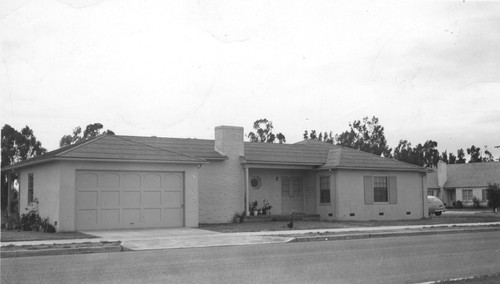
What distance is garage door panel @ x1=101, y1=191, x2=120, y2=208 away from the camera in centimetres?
2283

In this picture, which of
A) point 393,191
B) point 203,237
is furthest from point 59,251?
point 393,191

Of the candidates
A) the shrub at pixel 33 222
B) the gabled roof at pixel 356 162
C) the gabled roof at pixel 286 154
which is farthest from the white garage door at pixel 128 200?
the gabled roof at pixel 356 162

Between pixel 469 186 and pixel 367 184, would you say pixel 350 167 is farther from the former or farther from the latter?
pixel 469 186

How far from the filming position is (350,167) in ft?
98.3

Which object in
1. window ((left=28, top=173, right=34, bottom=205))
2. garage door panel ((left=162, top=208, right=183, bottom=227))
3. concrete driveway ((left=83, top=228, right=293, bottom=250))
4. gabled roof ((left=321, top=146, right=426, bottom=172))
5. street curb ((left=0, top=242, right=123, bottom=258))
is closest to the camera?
street curb ((left=0, top=242, right=123, bottom=258))

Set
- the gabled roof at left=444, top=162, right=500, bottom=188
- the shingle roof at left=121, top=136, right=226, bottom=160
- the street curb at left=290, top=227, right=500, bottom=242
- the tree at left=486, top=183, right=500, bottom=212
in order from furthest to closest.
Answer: the gabled roof at left=444, top=162, right=500, bottom=188 < the tree at left=486, top=183, right=500, bottom=212 < the shingle roof at left=121, top=136, right=226, bottom=160 < the street curb at left=290, top=227, right=500, bottom=242

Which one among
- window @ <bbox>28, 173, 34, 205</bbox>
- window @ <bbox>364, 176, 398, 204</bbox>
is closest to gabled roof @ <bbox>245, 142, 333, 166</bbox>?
window @ <bbox>364, 176, 398, 204</bbox>

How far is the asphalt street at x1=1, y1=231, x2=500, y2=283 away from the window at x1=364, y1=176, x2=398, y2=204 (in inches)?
557

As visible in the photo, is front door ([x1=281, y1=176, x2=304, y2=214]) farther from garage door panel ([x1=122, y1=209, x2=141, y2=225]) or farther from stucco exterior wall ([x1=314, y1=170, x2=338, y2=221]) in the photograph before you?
garage door panel ([x1=122, y1=209, x2=141, y2=225])

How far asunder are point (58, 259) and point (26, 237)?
6.00 m

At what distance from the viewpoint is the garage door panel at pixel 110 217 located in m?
22.8

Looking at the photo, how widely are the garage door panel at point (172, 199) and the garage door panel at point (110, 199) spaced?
6.59ft

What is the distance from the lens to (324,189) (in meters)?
30.7

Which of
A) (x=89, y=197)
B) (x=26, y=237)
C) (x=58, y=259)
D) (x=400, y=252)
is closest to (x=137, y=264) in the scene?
(x=58, y=259)
